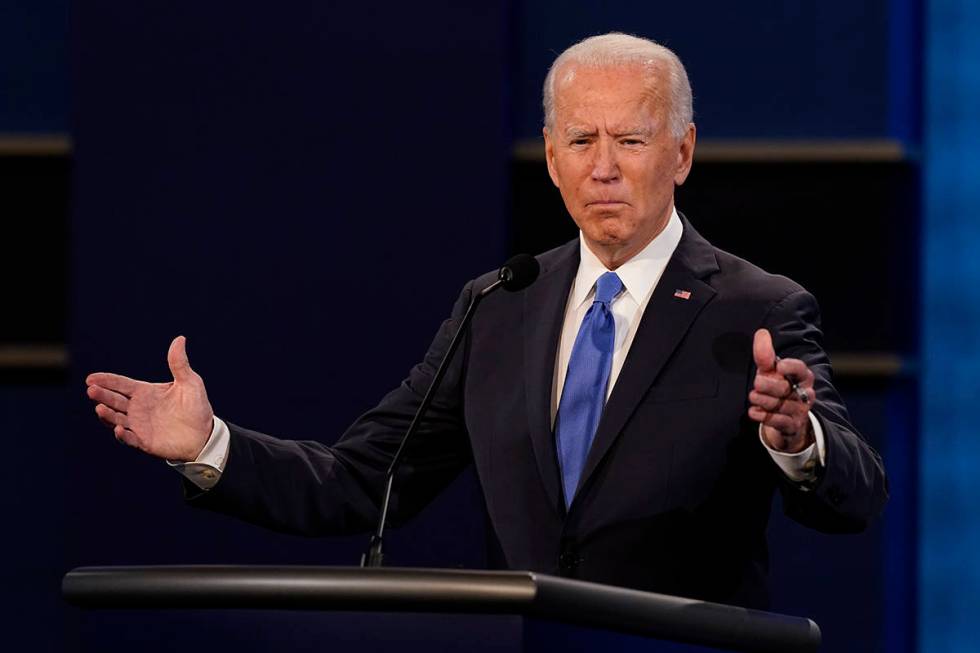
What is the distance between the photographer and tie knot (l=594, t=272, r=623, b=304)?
2055 mm

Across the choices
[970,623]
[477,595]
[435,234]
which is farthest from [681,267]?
[970,623]

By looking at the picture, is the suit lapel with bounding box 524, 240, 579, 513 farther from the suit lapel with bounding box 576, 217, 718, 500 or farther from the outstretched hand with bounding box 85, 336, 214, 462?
the outstretched hand with bounding box 85, 336, 214, 462

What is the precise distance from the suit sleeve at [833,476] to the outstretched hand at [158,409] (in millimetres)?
702

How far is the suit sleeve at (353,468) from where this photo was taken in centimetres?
192

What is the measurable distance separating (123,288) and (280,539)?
65cm

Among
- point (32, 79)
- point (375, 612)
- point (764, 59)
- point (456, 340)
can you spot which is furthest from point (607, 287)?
point (32, 79)

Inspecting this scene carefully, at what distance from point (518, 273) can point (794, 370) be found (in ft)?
1.39

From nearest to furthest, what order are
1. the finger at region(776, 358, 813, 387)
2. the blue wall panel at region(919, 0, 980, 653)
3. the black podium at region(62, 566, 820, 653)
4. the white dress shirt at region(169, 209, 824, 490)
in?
the black podium at region(62, 566, 820, 653), the finger at region(776, 358, 813, 387), the white dress shirt at region(169, 209, 824, 490), the blue wall panel at region(919, 0, 980, 653)

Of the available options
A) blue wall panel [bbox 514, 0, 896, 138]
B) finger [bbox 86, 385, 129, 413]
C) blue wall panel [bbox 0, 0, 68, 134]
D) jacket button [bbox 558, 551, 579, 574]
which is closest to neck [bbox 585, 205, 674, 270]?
jacket button [bbox 558, 551, 579, 574]

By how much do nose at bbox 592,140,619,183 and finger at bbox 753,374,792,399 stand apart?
618mm

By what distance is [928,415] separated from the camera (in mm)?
3428

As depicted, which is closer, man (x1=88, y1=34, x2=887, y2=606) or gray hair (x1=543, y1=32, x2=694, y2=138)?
man (x1=88, y1=34, x2=887, y2=606)

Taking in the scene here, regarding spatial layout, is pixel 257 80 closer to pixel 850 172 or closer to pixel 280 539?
pixel 280 539

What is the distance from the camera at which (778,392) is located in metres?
1.50
